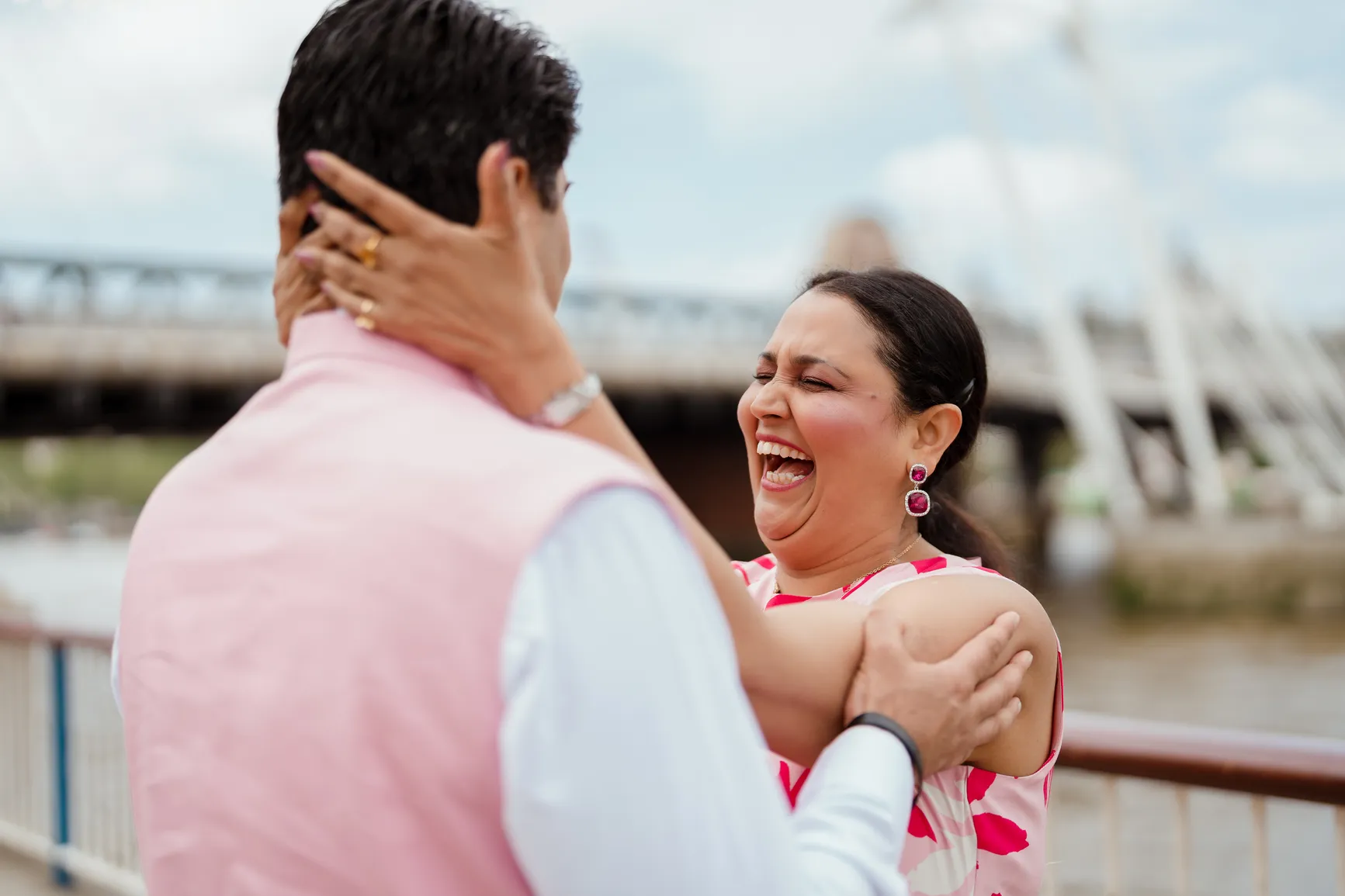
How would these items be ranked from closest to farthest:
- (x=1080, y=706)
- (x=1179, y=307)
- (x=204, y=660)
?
(x=204, y=660), (x=1080, y=706), (x=1179, y=307)

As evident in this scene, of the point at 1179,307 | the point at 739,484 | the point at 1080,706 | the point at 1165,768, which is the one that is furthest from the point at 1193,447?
the point at 1165,768

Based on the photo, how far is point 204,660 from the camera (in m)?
1.05

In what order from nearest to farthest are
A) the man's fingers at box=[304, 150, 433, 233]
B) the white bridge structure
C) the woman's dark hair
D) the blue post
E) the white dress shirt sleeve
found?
the white dress shirt sleeve
the man's fingers at box=[304, 150, 433, 233]
the woman's dark hair
the blue post
the white bridge structure

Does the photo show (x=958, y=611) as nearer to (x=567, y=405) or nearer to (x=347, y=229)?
(x=567, y=405)

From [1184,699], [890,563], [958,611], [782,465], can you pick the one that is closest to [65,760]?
[782,465]

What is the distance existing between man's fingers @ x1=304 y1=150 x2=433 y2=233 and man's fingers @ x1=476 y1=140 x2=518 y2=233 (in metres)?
0.05

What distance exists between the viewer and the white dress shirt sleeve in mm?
902

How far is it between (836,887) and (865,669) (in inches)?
12.2

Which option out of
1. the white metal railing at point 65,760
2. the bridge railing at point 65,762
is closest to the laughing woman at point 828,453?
the bridge railing at point 65,762

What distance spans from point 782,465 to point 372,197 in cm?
104

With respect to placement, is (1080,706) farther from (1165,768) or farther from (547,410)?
(547,410)

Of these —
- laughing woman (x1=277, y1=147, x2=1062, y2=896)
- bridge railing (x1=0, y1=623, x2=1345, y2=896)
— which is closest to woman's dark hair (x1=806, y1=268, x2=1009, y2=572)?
laughing woman (x1=277, y1=147, x2=1062, y2=896)

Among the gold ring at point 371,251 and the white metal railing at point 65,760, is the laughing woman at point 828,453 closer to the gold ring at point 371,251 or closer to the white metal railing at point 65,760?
the gold ring at point 371,251

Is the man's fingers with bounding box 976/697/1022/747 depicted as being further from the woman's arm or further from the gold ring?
the gold ring
